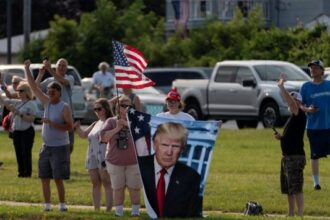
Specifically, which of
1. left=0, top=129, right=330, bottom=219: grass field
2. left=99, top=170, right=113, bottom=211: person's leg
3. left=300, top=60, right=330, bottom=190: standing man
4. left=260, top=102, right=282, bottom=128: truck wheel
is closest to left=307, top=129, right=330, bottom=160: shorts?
left=300, top=60, right=330, bottom=190: standing man

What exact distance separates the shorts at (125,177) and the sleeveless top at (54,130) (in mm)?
1211

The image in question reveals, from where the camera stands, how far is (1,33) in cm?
Answer: 8088

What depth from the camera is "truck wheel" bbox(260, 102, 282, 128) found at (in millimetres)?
32625

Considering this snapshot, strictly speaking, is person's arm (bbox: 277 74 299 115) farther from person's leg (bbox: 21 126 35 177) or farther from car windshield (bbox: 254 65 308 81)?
car windshield (bbox: 254 65 308 81)

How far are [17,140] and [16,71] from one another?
16.1 m

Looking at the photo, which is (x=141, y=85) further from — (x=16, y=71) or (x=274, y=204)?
(x=16, y=71)

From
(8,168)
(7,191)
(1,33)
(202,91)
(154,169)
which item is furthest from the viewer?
(1,33)

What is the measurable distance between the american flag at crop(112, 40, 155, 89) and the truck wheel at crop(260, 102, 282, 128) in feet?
58.7

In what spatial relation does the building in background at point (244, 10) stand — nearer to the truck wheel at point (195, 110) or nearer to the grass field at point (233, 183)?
the truck wheel at point (195, 110)

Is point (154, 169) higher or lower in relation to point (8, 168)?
higher

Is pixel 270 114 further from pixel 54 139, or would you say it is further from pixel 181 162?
pixel 181 162

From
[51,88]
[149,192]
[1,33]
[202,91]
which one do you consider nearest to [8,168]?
[51,88]

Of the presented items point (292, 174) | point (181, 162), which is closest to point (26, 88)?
point (292, 174)

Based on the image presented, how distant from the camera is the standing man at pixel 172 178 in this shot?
12.8m
